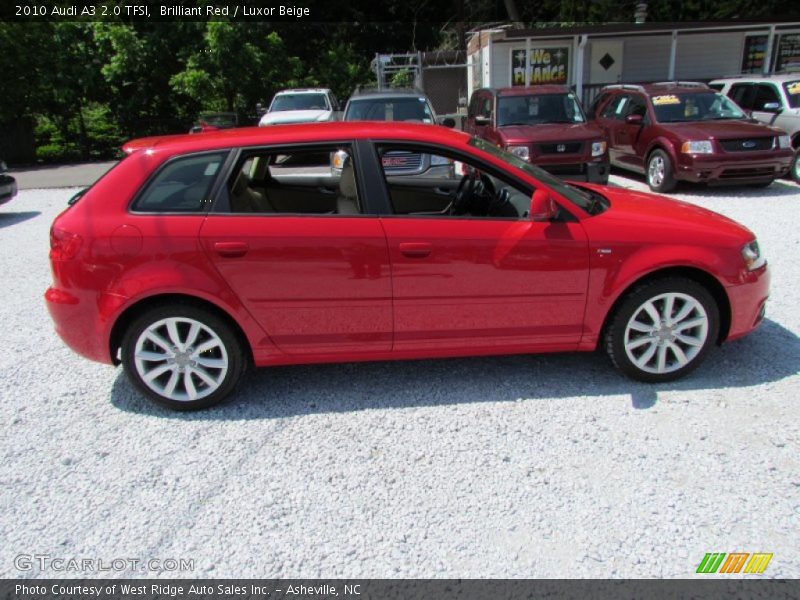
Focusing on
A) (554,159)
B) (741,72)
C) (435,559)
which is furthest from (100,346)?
(741,72)

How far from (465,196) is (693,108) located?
25.2 feet

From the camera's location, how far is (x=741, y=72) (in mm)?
18672

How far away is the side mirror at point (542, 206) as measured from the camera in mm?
3318

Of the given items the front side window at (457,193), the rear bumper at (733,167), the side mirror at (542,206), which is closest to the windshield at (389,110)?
the rear bumper at (733,167)

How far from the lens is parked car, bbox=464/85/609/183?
903 cm

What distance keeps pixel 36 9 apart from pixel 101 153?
4.98 metres

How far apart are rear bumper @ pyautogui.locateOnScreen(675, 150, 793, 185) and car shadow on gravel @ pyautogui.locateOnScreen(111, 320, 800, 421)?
17.8ft

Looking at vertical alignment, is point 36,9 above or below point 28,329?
above

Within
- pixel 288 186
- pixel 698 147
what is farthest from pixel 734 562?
pixel 698 147

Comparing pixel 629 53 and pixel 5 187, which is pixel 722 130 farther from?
pixel 5 187

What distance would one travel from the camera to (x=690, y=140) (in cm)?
891

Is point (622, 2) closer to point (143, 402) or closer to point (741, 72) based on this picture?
point (741, 72)

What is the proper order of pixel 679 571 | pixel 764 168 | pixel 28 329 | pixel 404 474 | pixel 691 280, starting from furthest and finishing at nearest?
pixel 764 168 → pixel 28 329 → pixel 691 280 → pixel 404 474 → pixel 679 571

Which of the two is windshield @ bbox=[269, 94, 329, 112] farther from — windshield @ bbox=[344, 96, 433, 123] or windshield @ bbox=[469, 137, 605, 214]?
windshield @ bbox=[469, 137, 605, 214]
